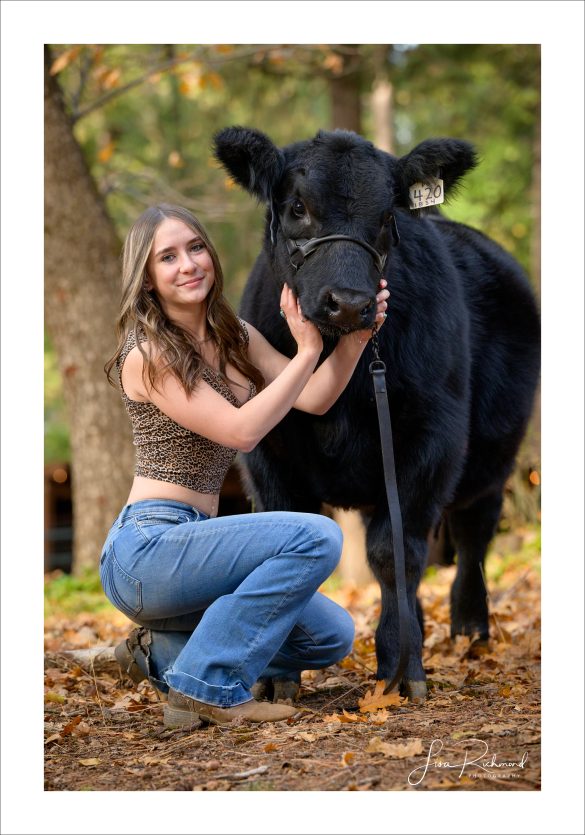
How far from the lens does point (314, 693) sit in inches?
159

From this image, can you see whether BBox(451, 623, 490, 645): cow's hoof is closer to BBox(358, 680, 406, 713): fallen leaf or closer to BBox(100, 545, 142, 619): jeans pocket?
BBox(358, 680, 406, 713): fallen leaf

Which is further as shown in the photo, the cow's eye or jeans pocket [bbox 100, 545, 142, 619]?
the cow's eye

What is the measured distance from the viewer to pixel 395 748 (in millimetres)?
2990

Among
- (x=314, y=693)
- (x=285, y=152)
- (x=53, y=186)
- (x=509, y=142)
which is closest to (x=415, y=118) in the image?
(x=509, y=142)

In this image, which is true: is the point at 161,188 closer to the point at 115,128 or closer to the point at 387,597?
the point at 115,128

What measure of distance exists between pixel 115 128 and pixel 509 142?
497cm

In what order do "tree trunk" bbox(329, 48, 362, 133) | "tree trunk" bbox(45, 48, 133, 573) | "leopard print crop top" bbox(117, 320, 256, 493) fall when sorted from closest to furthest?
"leopard print crop top" bbox(117, 320, 256, 493) → "tree trunk" bbox(45, 48, 133, 573) → "tree trunk" bbox(329, 48, 362, 133)

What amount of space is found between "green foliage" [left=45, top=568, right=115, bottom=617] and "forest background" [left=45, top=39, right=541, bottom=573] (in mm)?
373

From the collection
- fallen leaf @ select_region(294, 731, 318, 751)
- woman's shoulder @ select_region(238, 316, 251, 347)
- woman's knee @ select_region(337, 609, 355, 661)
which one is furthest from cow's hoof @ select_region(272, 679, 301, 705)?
woman's shoulder @ select_region(238, 316, 251, 347)

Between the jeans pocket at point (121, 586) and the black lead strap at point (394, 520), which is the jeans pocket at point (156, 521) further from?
the black lead strap at point (394, 520)

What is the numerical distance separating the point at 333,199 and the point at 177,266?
67cm

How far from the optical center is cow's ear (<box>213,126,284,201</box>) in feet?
12.7

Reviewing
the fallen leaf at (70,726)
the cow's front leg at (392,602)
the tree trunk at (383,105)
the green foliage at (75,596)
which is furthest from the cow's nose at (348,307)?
the tree trunk at (383,105)

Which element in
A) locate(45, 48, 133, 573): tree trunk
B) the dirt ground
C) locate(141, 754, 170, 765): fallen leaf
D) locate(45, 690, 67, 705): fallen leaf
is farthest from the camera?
locate(45, 48, 133, 573): tree trunk
